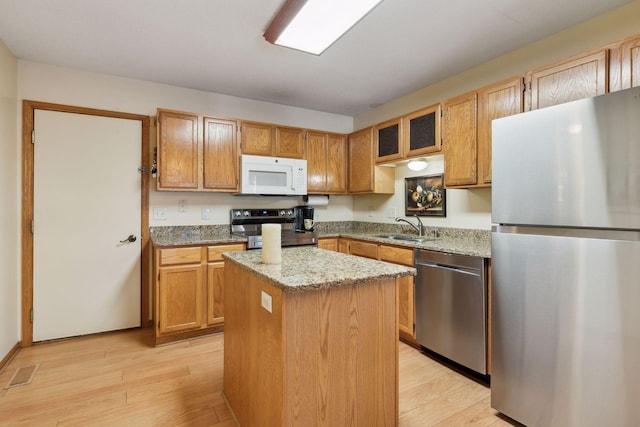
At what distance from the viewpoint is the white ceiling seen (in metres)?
2.01

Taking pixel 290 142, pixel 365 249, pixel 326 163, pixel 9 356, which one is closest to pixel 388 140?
pixel 326 163

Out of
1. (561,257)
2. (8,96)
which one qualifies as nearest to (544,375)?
(561,257)

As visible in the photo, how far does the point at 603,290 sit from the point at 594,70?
1311 mm

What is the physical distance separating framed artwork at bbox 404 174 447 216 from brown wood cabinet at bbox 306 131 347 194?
865mm

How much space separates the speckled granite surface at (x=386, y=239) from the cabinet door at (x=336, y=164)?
0.57 meters

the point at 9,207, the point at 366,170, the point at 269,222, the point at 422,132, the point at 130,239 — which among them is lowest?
the point at 130,239

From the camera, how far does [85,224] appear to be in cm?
296

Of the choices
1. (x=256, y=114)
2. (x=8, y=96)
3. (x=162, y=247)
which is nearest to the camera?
(x=8, y=96)

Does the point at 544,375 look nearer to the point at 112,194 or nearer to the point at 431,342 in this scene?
the point at 431,342

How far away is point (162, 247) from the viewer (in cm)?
272

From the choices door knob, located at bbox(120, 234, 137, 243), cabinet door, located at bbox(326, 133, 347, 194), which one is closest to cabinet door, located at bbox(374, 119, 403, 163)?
cabinet door, located at bbox(326, 133, 347, 194)

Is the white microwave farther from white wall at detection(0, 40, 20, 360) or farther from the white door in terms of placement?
white wall at detection(0, 40, 20, 360)

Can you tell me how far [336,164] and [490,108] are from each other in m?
1.97

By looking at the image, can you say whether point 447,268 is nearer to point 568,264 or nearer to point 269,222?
point 568,264
